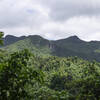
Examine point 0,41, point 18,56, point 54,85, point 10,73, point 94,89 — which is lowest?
point 54,85

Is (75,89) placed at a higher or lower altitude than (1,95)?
lower

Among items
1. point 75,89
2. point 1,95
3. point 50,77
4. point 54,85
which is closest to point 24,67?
point 1,95

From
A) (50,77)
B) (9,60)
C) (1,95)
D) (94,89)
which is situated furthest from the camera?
(50,77)

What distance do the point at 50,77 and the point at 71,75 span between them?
17277 mm

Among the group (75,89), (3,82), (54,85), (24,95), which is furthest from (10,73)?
(54,85)

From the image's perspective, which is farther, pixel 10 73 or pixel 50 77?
pixel 50 77

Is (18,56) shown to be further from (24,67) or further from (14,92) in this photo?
(14,92)

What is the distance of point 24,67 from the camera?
711cm

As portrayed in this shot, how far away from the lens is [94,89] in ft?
235

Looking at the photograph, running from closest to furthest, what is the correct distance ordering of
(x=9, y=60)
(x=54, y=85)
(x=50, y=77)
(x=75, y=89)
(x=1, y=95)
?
1. (x=1, y=95)
2. (x=9, y=60)
3. (x=75, y=89)
4. (x=54, y=85)
5. (x=50, y=77)

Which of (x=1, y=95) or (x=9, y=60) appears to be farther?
(x=9, y=60)

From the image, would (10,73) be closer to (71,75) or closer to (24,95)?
(24,95)

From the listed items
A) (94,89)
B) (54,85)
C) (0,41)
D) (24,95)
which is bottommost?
(54,85)

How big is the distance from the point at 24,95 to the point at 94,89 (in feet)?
220
